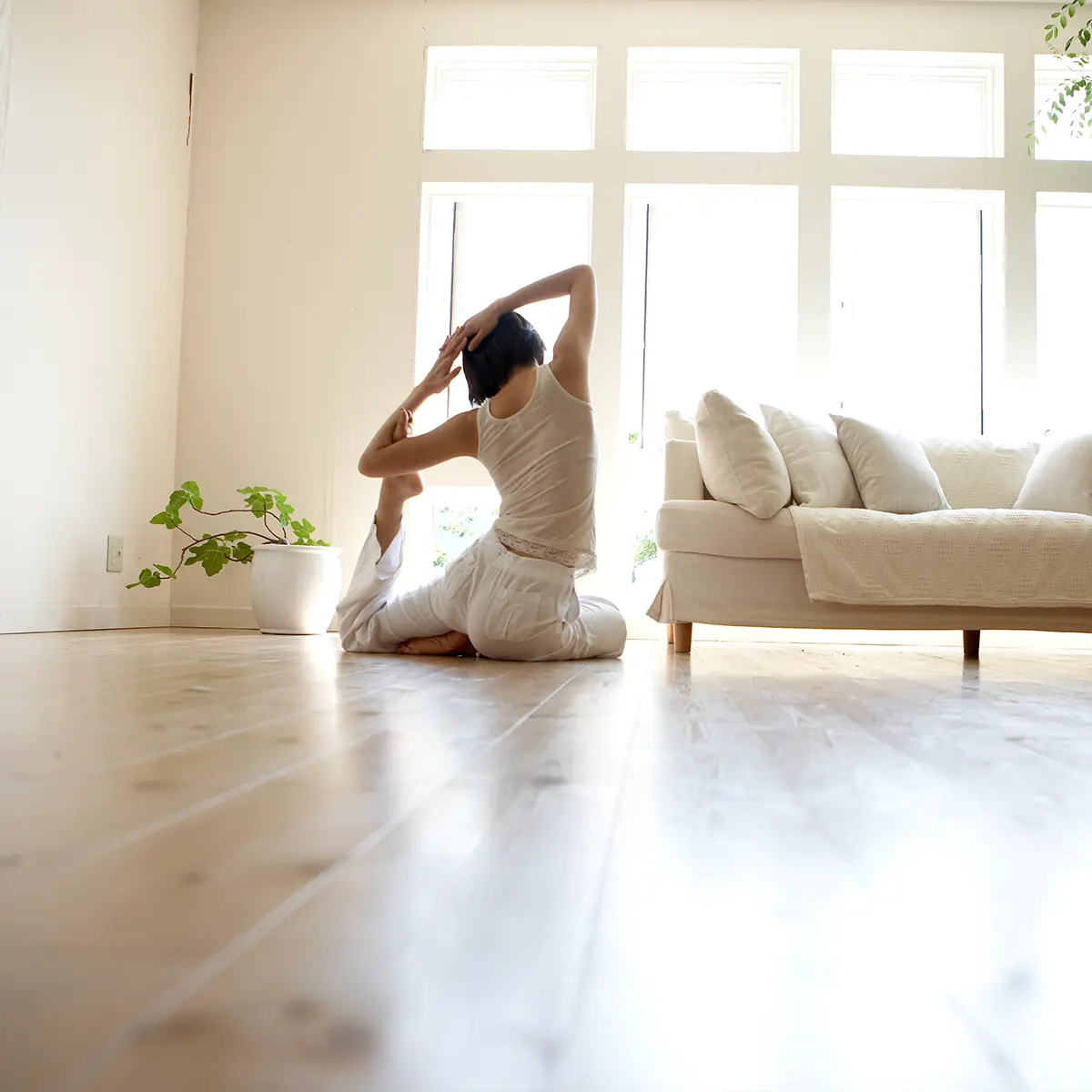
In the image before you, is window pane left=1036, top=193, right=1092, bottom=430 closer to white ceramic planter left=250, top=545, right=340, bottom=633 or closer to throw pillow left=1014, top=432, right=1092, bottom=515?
throw pillow left=1014, top=432, right=1092, bottom=515

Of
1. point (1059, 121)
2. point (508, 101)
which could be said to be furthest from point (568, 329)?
point (1059, 121)

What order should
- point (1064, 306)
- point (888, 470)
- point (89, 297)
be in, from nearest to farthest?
point (888, 470) < point (89, 297) < point (1064, 306)

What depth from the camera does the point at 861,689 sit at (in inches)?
80.0

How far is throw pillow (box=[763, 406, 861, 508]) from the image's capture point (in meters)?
3.65

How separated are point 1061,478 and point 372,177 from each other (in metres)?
3.40

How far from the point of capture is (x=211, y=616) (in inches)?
188

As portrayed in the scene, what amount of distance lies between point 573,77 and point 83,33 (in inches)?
91.6

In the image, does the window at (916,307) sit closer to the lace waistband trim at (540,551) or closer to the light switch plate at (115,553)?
the lace waistband trim at (540,551)

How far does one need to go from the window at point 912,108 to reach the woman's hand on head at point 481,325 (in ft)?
11.3

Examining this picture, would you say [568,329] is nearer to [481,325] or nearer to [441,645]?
[481,325]

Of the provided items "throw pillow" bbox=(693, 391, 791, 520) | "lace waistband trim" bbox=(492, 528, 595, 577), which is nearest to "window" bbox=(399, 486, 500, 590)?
"throw pillow" bbox=(693, 391, 791, 520)

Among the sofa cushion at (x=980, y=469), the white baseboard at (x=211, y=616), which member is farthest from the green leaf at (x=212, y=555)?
the sofa cushion at (x=980, y=469)

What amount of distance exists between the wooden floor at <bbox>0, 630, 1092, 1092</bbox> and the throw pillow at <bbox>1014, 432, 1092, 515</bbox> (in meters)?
2.79

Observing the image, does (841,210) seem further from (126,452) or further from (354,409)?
(126,452)
